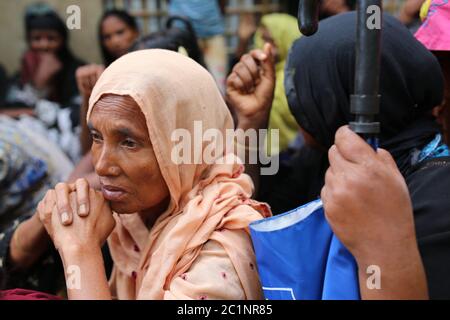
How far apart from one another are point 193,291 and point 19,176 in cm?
166

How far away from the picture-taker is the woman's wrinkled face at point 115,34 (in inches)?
208

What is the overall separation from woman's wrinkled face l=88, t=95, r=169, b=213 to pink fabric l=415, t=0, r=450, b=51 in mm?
1039

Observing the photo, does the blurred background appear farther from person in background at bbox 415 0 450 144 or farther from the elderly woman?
the elderly woman

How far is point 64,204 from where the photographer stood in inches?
74.4

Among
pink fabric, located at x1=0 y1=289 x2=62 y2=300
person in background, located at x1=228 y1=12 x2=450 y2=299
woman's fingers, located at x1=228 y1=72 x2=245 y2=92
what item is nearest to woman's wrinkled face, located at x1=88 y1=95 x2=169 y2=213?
pink fabric, located at x1=0 y1=289 x2=62 y2=300

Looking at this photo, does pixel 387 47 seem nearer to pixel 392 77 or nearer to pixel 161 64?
pixel 392 77

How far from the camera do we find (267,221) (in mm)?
1570

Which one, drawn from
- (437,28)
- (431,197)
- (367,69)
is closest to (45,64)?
(437,28)

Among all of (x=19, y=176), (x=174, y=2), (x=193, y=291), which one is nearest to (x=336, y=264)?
(x=193, y=291)

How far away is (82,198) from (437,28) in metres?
1.31

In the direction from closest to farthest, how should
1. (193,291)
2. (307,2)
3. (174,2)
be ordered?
(307,2) → (193,291) → (174,2)

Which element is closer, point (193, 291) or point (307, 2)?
point (307, 2)

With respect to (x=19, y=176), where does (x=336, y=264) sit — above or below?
above

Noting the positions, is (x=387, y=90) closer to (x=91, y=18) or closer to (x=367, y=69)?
(x=367, y=69)
